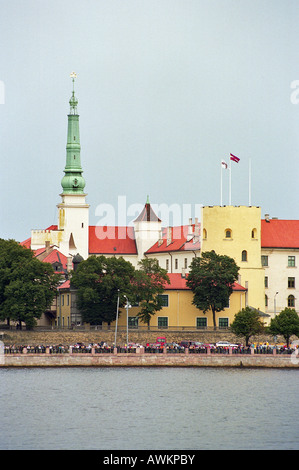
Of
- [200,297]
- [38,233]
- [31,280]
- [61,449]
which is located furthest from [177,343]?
[61,449]

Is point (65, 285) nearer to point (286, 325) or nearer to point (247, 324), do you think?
point (247, 324)

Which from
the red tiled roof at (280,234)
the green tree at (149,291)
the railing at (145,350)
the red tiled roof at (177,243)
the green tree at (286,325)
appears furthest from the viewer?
the red tiled roof at (177,243)

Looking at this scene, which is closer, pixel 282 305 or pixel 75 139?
pixel 282 305

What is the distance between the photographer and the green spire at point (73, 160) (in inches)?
5906

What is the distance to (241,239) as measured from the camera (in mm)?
125875

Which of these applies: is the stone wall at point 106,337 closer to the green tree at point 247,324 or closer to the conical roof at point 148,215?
the green tree at point 247,324

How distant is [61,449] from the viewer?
198ft

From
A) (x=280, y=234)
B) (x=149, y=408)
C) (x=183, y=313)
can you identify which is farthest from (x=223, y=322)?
(x=149, y=408)

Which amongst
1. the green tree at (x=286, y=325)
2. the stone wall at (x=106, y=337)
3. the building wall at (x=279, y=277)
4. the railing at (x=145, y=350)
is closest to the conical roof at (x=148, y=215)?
the building wall at (x=279, y=277)

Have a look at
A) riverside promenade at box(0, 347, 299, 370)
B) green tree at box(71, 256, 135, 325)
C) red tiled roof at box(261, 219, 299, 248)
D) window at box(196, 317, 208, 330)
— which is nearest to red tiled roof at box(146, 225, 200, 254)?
red tiled roof at box(261, 219, 299, 248)

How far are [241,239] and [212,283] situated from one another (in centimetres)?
822

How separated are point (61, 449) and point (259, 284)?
2666 inches

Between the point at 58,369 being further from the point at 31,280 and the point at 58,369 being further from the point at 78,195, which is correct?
the point at 78,195

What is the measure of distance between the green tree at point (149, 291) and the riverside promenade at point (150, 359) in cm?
1773
